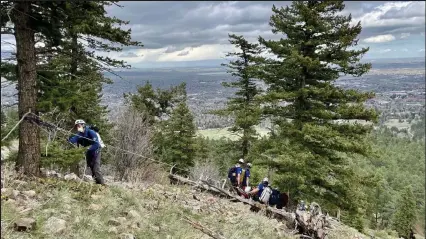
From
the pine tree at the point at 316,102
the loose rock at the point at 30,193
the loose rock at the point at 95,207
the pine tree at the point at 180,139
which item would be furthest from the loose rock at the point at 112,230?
the pine tree at the point at 180,139

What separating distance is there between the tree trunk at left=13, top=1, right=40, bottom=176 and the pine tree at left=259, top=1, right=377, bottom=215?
389 inches

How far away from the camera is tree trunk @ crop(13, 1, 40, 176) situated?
746 cm

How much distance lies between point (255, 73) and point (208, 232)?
11.4 m

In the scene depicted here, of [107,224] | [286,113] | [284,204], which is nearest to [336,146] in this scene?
[286,113]

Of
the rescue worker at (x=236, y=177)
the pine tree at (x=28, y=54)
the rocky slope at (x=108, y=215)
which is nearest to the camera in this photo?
the rocky slope at (x=108, y=215)

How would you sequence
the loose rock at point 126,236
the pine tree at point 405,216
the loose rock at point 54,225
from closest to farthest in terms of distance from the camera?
1. the loose rock at point 54,225
2. the loose rock at point 126,236
3. the pine tree at point 405,216

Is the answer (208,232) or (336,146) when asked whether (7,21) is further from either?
(336,146)

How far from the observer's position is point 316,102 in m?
16.1

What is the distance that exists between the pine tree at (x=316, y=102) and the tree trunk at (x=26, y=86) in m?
9.88

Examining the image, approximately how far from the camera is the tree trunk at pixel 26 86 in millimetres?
7461

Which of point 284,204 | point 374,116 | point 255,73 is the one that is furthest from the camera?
point 255,73

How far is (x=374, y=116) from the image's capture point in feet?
48.1

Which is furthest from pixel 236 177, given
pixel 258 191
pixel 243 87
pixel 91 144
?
pixel 243 87

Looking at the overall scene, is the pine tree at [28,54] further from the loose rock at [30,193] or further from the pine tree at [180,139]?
the pine tree at [180,139]
